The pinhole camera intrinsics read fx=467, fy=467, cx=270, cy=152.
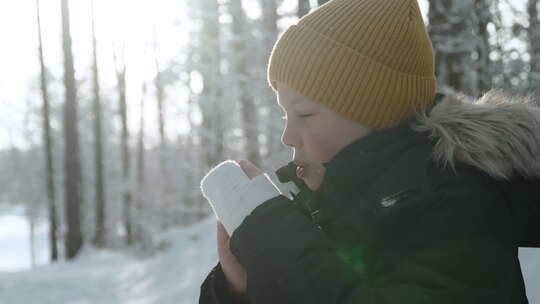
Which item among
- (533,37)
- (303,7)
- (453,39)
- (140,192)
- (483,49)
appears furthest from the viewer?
(140,192)

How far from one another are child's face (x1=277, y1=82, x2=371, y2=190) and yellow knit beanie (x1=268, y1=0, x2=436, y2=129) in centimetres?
2

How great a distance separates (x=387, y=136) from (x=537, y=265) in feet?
6.10

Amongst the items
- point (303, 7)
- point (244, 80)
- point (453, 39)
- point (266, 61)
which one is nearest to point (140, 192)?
point (244, 80)

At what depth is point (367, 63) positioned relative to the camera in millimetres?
1396

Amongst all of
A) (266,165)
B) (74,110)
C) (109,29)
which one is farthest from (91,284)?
(109,29)

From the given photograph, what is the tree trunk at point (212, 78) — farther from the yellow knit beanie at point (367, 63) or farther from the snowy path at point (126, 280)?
the yellow knit beanie at point (367, 63)

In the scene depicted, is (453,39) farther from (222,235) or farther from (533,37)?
(222,235)

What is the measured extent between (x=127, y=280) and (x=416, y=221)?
8.76 metres

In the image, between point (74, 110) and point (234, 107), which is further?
point (234, 107)

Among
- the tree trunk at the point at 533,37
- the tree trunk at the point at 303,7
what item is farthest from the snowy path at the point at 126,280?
the tree trunk at the point at 533,37

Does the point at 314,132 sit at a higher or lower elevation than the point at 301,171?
higher

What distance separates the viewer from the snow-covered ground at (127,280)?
670 cm

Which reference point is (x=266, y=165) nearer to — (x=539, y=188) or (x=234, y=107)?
(x=234, y=107)

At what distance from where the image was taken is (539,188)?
130 cm
